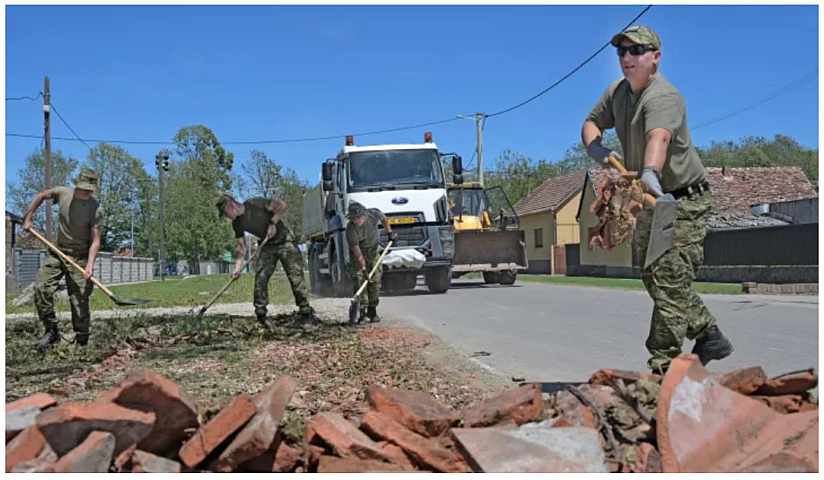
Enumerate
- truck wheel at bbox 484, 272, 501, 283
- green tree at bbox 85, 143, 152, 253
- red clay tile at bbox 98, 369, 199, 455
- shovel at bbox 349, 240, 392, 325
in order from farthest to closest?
green tree at bbox 85, 143, 152, 253 → truck wheel at bbox 484, 272, 501, 283 → shovel at bbox 349, 240, 392, 325 → red clay tile at bbox 98, 369, 199, 455

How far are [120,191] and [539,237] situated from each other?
33612 millimetres

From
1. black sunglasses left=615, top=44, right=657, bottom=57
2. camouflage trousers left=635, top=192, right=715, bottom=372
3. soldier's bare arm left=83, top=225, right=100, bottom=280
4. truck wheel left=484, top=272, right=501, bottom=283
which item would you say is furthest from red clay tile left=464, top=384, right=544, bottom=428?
truck wheel left=484, top=272, right=501, bottom=283

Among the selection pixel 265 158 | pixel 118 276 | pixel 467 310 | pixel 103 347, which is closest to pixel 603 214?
pixel 103 347

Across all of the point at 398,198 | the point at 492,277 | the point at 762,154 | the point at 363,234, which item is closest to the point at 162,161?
the point at 492,277

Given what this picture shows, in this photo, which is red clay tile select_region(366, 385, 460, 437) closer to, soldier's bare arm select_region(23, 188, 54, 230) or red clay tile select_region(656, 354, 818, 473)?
red clay tile select_region(656, 354, 818, 473)

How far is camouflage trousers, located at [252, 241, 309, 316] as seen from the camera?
9.49 metres

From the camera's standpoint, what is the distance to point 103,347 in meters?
7.97

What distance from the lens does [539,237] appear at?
1834 inches

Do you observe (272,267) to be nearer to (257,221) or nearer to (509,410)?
(257,221)

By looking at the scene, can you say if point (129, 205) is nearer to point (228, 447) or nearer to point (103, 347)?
point (103, 347)

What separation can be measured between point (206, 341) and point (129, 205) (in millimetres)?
59348

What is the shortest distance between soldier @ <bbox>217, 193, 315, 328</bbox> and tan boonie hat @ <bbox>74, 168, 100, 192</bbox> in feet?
5.58

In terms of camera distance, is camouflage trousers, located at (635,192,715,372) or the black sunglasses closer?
camouflage trousers, located at (635,192,715,372)

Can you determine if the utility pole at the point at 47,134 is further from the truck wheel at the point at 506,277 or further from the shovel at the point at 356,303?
the shovel at the point at 356,303
